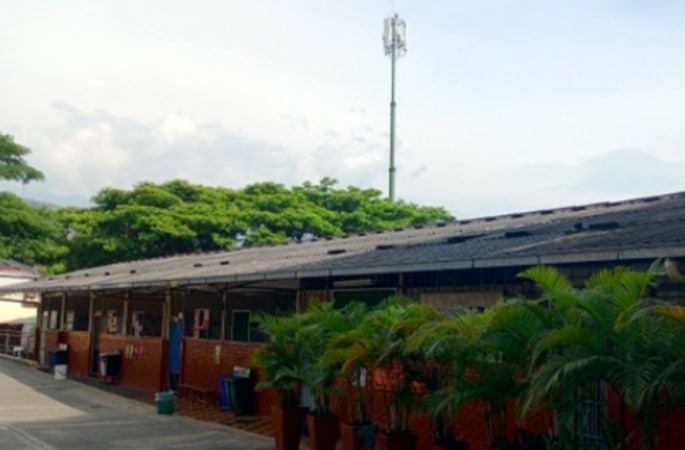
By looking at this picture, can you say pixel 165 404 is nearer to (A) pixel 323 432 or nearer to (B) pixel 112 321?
(A) pixel 323 432

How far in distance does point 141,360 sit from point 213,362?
4.54 m

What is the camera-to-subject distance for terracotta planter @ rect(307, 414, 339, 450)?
10.9m

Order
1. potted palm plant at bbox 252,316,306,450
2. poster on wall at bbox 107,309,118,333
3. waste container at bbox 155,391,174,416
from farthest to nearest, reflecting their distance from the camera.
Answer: poster on wall at bbox 107,309,118,333 → waste container at bbox 155,391,174,416 → potted palm plant at bbox 252,316,306,450

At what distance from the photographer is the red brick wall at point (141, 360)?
1975cm

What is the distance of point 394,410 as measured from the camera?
9.93 metres

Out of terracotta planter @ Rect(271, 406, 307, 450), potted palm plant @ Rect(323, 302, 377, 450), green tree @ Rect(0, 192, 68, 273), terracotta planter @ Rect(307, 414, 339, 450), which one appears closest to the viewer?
potted palm plant @ Rect(323, 302, 377, 450)

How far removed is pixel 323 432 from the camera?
1095 centimetres

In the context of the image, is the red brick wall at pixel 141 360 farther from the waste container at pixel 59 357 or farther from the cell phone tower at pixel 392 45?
the cell phone tower at pixel 392 45

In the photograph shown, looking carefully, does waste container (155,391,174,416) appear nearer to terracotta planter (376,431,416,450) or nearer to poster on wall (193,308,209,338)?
A: poster on wall (193,308,209,338)

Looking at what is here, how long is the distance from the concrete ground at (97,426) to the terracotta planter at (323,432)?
4.38 feet

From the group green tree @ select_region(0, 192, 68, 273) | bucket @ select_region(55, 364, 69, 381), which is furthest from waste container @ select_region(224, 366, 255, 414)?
green tree @ select_region(0, 192, 68, 273)

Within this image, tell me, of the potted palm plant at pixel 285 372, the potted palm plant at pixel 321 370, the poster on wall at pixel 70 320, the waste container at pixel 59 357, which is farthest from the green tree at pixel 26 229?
the potted palm plant at pixel 321 370

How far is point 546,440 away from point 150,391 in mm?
14176

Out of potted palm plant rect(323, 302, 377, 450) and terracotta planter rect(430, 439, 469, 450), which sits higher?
potted palm plant rect(323, 302, 377, 450)
